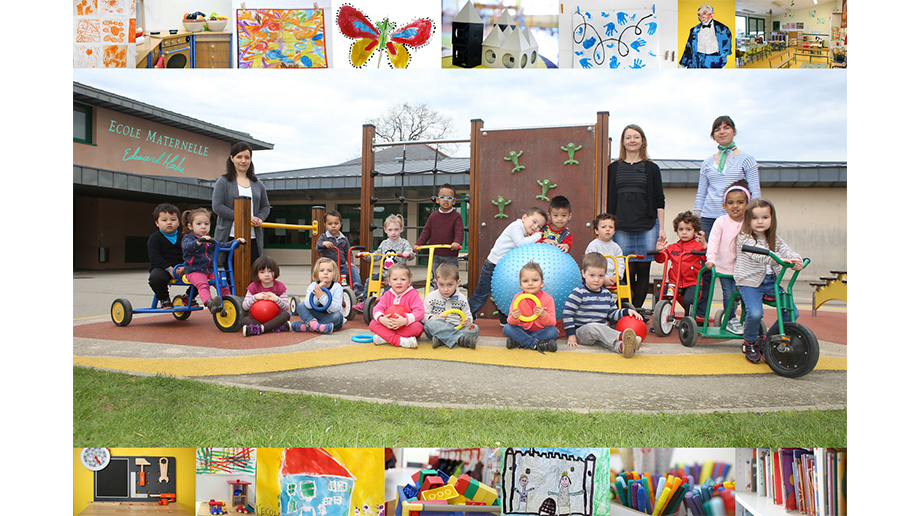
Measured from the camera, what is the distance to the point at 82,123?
2621 millimetres

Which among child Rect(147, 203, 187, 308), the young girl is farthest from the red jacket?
child Rect(147, 203, 187, 308)

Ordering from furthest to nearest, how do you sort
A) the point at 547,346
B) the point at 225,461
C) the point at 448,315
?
1. the point at 448,315
2. the point at 547,346
3. the point at 225,461

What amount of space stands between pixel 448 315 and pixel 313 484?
117 centimetres

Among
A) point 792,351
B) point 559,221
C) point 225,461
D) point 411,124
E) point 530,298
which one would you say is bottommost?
point 225,461

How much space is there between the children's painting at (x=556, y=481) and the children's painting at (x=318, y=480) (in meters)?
0.63

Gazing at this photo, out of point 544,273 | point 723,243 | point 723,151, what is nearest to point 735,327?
point 723,243

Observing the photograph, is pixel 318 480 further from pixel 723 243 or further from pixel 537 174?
pixel 723 243

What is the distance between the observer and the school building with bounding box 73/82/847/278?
262 cm

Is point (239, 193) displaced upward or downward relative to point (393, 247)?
upward

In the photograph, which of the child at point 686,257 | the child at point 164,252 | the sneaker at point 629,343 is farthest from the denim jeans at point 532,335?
the child at point 164,252

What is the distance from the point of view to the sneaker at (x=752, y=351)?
8.68 ft

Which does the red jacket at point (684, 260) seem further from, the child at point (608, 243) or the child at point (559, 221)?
the child at point (559, 221)

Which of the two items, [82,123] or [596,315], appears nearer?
[82,123]

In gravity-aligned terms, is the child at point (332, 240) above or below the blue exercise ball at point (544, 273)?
above
